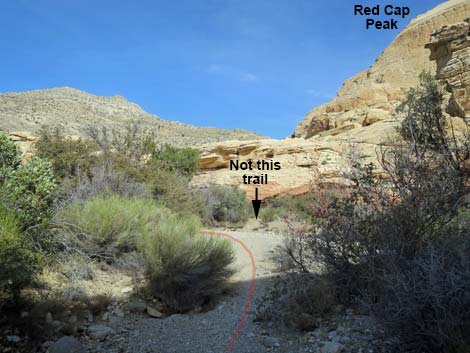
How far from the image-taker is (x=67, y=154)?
13.1m

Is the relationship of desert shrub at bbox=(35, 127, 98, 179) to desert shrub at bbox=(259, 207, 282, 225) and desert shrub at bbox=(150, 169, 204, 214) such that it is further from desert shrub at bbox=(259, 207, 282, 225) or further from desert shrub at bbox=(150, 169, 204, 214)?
desert shrub at bbox=(259, 207, 282, 225)

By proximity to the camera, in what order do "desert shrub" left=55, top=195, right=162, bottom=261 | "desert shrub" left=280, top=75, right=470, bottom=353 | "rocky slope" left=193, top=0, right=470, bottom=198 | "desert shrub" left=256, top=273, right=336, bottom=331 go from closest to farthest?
"desert shrub" left=280, top=75, right=470, bottom=353 → "desert shrub" left=256, top=273, right=336, bottom=331 → "desert shrub" left=55, top=195, right=162, bottom=261 → "rocky slope" left=193, top=0, right=470, bottom=198

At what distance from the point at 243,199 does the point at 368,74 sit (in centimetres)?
3091

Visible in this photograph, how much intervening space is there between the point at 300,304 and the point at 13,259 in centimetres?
335

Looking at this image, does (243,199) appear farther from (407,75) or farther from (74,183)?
(407,75)

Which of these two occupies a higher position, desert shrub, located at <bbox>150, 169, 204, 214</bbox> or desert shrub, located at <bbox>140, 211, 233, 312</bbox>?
desert shrub, located at <bbox>150, 169, 204, 214</bbox>

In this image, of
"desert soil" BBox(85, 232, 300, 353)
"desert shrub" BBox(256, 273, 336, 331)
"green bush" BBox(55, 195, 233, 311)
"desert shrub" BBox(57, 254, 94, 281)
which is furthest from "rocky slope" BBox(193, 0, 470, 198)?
"desert shrub" BBox(57, 254, 94, 281)

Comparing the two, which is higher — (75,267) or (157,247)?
(157,247)

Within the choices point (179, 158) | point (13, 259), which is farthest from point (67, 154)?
point (13, 259)

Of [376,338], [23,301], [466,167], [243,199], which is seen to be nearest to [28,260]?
[23,301]

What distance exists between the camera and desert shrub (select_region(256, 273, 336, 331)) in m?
4.71

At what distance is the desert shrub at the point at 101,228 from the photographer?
6512 mm

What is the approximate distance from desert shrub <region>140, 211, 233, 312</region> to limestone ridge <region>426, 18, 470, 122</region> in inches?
596

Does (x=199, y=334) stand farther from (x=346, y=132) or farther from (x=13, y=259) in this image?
(x=346, y=132)
